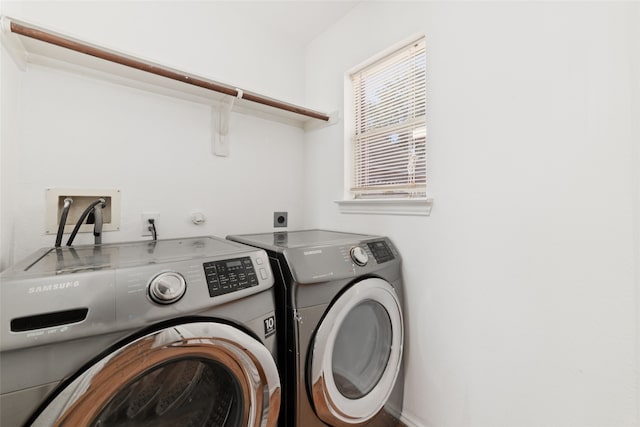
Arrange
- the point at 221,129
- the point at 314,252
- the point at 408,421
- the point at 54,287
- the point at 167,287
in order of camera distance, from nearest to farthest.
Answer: the point at 54,287 → the point at 167,287 → the point at 314,252 → the point at 408,421 → the point at 221,129

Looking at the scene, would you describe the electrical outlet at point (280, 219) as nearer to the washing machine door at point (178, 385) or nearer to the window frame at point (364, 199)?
the window frame at point (364, 199)

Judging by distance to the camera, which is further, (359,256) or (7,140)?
(359,256)

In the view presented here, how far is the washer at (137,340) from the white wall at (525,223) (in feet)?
2.61

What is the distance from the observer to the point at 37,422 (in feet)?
1.82

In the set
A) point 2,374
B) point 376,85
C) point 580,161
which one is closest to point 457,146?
point 580,161

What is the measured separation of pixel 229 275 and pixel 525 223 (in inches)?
41.5

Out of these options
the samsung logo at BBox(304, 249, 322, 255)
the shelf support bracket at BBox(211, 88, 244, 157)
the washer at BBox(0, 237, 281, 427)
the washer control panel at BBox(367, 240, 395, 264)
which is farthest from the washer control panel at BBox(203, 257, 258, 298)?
the shelf support bracket at BBox(211, 88, 244, 157)

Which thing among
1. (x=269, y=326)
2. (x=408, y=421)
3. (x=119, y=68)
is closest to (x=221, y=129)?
(x=119, y=68)

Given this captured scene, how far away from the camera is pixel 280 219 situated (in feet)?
6.30

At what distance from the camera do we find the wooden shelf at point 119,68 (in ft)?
3.24

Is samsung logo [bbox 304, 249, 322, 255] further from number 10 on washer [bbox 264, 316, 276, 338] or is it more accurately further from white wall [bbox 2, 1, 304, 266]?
white wall [bbox 2, 1, 304, 266]

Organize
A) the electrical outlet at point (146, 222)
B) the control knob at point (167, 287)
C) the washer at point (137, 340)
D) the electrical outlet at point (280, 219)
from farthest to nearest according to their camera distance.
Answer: the electrical outlet at point (280, 219) → the electrical outlet at point (146, 222) → the control knob at point (167, 287) → the washer at point (137, 340)

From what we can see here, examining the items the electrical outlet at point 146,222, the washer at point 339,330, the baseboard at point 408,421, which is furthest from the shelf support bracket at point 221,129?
the baseboard at point 408,421

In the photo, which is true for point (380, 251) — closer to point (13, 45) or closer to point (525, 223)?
point (525, 223)
